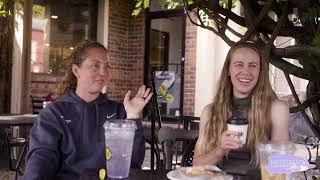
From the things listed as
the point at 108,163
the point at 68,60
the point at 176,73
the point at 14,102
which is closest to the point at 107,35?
the point at 176,73

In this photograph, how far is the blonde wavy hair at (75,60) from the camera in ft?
8.36

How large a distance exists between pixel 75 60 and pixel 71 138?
1.37 ft

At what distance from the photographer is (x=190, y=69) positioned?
27.6 feet

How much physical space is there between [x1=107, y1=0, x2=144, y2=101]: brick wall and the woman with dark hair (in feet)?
21.6

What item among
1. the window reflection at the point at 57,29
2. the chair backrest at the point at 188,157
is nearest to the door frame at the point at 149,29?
the window reflection at the point at 57,29

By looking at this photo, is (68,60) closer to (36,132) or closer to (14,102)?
(36,132)

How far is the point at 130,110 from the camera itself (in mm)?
2270

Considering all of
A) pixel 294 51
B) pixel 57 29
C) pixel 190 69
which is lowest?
pixel 190 69

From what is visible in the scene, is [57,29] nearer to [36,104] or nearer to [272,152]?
[36,104]

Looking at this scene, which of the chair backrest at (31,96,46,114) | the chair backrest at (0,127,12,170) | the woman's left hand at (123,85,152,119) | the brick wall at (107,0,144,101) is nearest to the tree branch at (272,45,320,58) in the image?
the woman's left hand at (123,85,152,119)

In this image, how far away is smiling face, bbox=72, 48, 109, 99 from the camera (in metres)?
2.52

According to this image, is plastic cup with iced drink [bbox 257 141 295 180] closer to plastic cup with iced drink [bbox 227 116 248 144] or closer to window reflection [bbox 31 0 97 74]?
plastic cup with iced drink [bbox 227 116 248 144]

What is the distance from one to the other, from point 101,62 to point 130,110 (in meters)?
0.39

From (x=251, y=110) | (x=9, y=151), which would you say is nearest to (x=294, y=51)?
(x=251, y=110)
